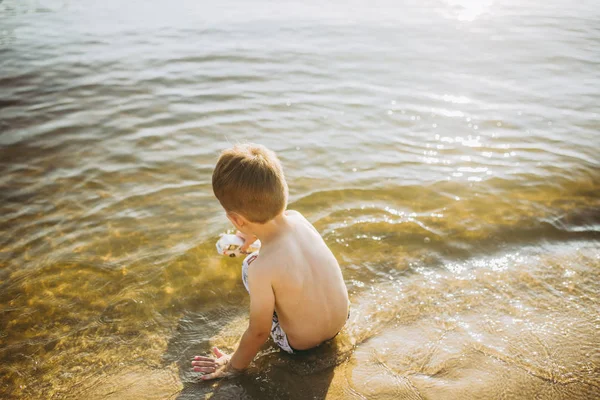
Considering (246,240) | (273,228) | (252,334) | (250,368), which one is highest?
(273,228)

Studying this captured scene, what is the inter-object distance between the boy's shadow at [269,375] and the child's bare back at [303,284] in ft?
0.42

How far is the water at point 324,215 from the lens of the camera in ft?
9.06

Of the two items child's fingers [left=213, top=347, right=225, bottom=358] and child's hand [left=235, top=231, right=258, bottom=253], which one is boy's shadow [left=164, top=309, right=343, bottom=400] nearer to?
child's fingers [left=213, top=347, right=225, bottom=358]

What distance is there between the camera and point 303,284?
2.50 m

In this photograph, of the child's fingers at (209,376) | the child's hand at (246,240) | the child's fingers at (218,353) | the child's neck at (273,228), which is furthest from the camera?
the child's hand at (246,240)

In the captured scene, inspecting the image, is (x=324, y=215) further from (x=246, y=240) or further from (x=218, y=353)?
(x=218, y=353)

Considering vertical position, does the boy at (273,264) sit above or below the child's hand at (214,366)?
above

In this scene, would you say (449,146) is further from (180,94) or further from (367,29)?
(367,29)

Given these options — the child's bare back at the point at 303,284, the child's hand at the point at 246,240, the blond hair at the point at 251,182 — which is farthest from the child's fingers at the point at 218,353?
A: the blond hair at the point at 251,182

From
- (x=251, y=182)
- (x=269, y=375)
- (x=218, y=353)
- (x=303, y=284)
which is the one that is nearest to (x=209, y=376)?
(x=218, y=353)

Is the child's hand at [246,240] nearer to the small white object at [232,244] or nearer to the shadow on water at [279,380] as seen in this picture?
the small white object at [232,244]

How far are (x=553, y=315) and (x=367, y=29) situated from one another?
11623 mm

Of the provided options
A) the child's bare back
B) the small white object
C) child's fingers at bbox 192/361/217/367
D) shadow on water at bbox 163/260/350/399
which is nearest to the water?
shadow on water at bbox 163/260/350/399

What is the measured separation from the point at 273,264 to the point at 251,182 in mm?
471
